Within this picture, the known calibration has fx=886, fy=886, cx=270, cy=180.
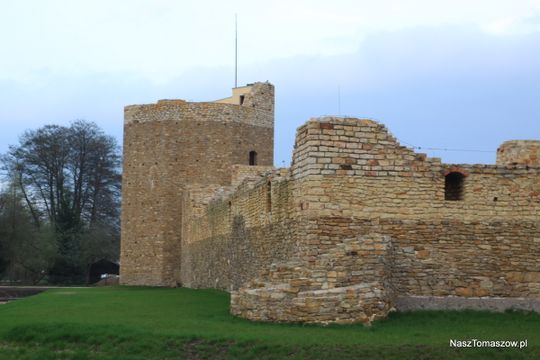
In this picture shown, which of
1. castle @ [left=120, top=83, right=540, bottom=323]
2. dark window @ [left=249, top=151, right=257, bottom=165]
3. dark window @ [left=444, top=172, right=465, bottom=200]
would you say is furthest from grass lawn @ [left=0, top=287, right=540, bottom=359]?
dark window @ [left=249, top=151, right=257, bottom=165]

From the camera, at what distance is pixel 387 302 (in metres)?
16.0

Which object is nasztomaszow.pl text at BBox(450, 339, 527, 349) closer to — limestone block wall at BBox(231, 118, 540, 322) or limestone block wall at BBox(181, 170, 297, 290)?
limestone block wall at BBox(231, 118, 540, 322)

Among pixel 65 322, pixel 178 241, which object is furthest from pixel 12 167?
pixel 65 322

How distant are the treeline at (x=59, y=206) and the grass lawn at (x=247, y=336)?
3367 centimetres

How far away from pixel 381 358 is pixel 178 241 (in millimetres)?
29298

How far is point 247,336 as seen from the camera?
1402 centimetres

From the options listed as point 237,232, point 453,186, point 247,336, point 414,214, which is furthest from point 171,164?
point 247,336

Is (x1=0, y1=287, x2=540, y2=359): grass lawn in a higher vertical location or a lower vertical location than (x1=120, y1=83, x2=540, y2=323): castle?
lower

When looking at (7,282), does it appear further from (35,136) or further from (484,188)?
(484,188)

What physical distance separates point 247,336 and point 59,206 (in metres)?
46.3

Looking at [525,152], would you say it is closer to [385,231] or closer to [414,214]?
[414,214]

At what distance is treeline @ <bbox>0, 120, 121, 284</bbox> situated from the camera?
51656mm

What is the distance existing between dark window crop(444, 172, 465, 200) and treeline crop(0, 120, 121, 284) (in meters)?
37.1

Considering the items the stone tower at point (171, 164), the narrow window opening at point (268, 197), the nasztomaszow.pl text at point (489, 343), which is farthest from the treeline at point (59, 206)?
the nasztomaszow.pl text at point (489, 343)
